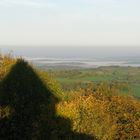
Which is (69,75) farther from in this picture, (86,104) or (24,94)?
(24,94)

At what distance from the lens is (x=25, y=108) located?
24.4 m

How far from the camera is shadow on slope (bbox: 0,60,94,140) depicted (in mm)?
24094

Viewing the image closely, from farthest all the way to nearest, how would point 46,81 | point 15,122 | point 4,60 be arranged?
1. point 4,60
2. point 46,81
3. point 15,122

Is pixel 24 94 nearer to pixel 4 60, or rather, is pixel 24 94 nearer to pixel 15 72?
pixel 15 72

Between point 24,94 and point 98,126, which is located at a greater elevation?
point 24,94

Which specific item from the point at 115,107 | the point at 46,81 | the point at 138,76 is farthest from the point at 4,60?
the point at 138,76

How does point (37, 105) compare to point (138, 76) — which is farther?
point (138, 76)

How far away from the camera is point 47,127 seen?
25.1 metres

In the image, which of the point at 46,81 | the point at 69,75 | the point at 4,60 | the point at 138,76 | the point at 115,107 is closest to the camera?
the point at 46,81

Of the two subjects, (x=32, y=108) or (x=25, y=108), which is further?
(x=32, y=108)

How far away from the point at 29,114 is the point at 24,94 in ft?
3.70

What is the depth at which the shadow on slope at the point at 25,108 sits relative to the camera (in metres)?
24.1

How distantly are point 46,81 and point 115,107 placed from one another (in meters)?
19.5

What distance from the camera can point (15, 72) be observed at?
25.0 m
